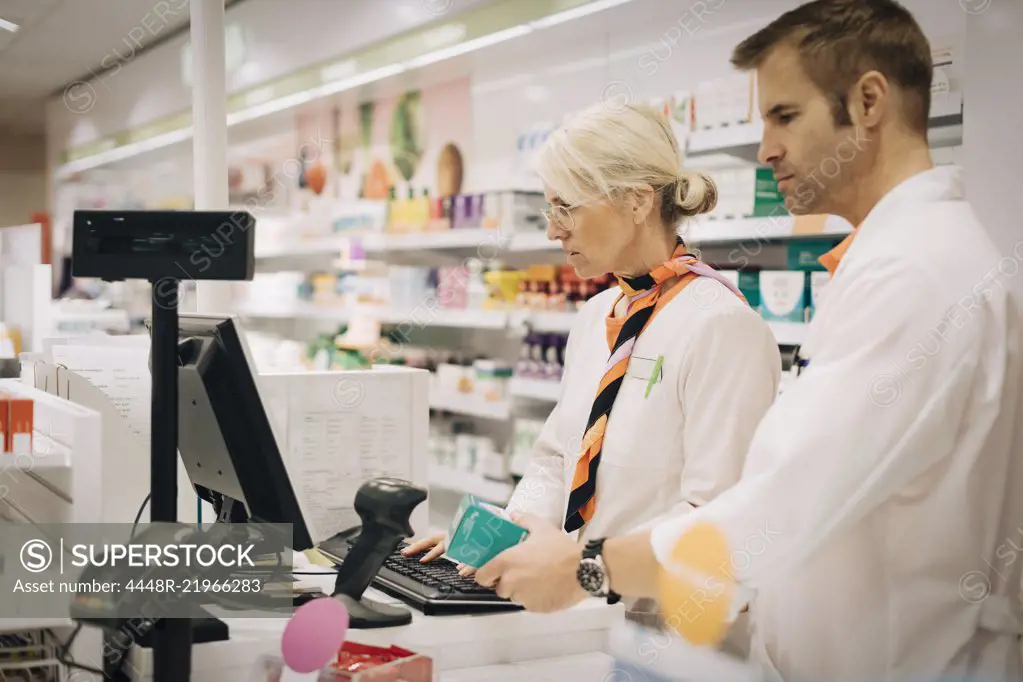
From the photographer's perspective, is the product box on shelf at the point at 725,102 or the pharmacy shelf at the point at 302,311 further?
the pharmacy shelf at the point at 302,311

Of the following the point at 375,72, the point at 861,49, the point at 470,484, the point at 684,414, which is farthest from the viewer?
the point at 375,72

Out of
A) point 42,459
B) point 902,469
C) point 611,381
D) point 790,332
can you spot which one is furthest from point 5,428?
point 790,332

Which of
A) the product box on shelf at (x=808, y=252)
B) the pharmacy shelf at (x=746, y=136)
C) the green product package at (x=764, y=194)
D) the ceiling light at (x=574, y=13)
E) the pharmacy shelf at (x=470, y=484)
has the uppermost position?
the ceiling light at (x=574, y=13)

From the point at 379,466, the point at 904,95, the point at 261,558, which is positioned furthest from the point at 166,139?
the point at 904,95

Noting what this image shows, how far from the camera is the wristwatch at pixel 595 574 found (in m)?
1.56

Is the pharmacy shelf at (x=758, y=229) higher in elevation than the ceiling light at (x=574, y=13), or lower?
lower

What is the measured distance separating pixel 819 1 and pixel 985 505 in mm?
810

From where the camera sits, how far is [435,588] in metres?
1.82

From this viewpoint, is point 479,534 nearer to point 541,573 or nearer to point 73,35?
point 541,573

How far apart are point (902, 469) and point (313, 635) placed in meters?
0.81

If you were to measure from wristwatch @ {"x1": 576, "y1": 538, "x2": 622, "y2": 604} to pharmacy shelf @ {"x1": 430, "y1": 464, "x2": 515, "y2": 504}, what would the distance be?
11.6 ft

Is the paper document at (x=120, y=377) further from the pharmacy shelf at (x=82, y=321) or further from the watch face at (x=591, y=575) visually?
the pharmacy shelf at (x=82, y=321)

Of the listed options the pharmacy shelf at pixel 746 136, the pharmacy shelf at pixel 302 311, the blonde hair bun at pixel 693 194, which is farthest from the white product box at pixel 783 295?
the pharmacy shelf at pixel 302 311

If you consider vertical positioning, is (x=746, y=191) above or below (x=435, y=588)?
above
